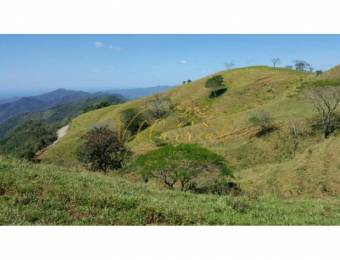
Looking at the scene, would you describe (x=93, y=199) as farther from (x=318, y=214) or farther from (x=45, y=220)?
(x=318, y=214)

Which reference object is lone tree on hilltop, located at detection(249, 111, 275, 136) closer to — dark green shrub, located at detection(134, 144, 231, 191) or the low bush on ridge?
the low bush on ridge

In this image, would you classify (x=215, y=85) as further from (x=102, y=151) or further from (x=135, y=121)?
(x=102, y=151)

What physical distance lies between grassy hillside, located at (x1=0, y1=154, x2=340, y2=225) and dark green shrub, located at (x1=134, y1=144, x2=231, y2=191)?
17.4m

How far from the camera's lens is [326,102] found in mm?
48750

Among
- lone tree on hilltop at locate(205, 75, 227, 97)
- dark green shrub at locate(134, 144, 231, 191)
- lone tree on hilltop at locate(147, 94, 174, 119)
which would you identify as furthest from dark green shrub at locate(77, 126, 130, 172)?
lone tree on hilltop at locate(205, 75, 227, 97)

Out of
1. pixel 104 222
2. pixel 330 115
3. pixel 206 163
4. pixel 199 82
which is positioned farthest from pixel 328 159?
pixel 199 82

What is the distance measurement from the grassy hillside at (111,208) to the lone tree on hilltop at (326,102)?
3957 centimetres

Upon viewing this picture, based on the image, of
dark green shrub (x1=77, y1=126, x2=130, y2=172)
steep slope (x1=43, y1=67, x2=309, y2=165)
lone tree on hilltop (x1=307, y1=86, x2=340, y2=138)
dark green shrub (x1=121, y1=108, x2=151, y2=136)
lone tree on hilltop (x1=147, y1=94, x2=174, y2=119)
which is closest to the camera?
dark green shrub (x1=77, y1=126, x2=130, y2=172)

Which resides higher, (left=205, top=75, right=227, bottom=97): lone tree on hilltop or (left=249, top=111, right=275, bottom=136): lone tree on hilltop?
(left=205, top=75, right=227, bottom=97): lone tree on hilltop

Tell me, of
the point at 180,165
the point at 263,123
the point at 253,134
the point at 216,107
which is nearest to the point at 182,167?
the point at 180,165

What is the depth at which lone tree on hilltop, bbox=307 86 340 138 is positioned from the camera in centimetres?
4733

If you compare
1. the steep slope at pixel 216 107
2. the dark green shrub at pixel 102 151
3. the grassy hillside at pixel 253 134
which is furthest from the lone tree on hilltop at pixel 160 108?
the dark green shrub at pixel 102 151

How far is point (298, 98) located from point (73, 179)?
183ft

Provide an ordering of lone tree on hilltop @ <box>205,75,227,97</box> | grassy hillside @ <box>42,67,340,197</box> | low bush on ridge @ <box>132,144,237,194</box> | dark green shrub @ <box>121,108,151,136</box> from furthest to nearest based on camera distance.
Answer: lone tree on hilltop @ <box>205,75,227,97</box> → dark green shrub @ <box>121,108,151,136</box> → grassy hillside @ <box>42,67,340,197</box> → low bush on ridge @ <box>132,144,237,194</box>
